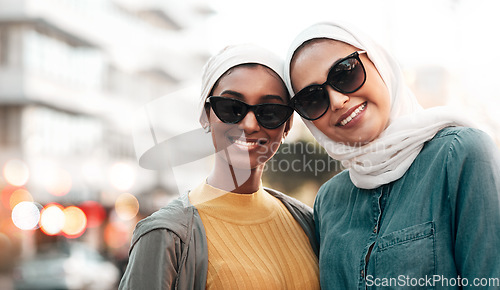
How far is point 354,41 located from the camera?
2529 mm

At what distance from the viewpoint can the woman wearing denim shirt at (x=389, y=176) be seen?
2121mm

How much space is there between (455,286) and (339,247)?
599mm

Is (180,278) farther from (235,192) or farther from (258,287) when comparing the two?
(235,192)

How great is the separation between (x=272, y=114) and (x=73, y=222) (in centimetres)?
2566

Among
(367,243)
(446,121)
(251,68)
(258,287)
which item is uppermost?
(251,68)

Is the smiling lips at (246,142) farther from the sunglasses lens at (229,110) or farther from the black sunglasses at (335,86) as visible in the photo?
the black sunglasses at (335,86)

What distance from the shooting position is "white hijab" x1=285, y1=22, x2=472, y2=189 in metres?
2.39

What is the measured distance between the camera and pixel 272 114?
2.76 m

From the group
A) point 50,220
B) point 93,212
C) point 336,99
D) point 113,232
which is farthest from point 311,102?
point 113,232

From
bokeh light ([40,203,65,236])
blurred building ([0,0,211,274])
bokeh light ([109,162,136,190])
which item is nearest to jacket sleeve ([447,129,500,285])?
blurred building ([0,0,211,274])

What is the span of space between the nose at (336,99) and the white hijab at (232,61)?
355 mm

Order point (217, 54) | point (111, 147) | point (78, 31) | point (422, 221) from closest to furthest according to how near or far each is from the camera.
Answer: point (422, 221), point (217, 54), point (78, 31), point (111, 147)

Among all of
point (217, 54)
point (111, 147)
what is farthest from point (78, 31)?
point (217, 54)

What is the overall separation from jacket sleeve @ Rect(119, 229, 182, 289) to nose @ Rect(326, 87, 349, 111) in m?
0.96
